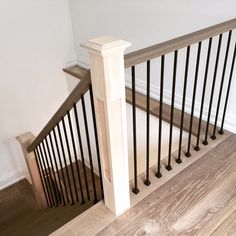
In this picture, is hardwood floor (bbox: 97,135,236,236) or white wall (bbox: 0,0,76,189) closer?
hardwood floor (bbox: 97,135,236,236)

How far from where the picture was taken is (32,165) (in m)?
2.71

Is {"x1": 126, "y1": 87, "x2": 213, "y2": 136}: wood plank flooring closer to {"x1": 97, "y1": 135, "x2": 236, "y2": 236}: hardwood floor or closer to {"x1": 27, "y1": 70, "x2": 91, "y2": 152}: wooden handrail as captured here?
{"x1": 97, "y1": 135, "x2": 236, "y2": 236}: hardwood floor

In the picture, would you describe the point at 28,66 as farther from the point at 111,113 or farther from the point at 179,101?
the point at 111,113

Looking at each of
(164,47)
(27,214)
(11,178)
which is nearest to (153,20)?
(164,47)

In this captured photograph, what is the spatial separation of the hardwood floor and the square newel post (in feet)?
0.37

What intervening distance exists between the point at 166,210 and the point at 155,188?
0.17m

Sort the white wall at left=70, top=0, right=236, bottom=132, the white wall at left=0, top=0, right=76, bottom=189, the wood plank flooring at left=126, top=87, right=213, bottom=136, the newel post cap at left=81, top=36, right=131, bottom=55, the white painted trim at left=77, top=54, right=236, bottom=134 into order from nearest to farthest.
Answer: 1. the newel post cap at left=81, top=36, right=131, bottom=55
2. the white wall at left=70, top=0, right=236, bottom=132
3. the white painted trim at left=77, top=54, right=236, bottom=134
4. the wood plank flooring at left=126, top=87, right=213, bottom=136
5. the white wall at left=0, top=0, right=76, bottom=189

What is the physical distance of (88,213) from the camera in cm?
155

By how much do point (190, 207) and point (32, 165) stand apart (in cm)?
174

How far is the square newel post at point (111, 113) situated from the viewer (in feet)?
3.42

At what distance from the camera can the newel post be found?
2.65 m

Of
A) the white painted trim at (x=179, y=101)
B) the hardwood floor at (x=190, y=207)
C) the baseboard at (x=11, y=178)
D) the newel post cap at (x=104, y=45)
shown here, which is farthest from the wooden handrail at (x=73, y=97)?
the baseboard at (x=11, y=178)

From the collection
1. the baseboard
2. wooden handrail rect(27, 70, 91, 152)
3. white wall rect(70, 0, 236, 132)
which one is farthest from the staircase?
the baseboard

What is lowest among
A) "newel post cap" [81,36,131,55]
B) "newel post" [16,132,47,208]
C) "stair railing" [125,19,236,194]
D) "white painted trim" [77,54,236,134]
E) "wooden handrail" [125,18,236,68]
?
"newel post" [16,132,47,208]
